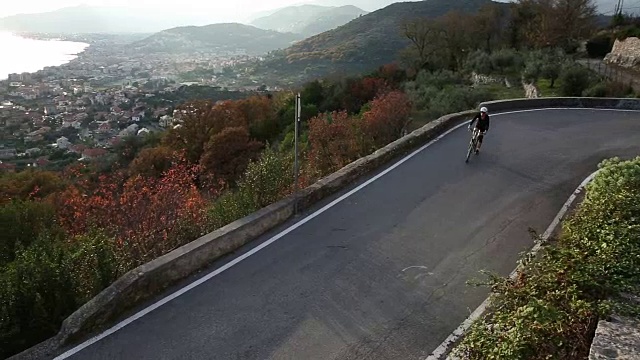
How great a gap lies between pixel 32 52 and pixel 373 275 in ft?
377

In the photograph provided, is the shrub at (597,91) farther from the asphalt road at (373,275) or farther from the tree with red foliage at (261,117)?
the tree with red foliage at (261,117)

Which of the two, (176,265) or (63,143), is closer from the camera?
(176,265)

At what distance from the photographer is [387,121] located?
20.0m

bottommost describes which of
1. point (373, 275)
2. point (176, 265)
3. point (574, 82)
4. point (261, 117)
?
point (261, 117)

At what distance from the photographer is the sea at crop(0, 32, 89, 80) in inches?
3374

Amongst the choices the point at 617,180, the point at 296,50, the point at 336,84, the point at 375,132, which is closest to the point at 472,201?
the point at 617,180

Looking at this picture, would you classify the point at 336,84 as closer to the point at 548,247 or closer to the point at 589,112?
the point at 589,112

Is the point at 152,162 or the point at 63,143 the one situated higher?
the point at 152,162

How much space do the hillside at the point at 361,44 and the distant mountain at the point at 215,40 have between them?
30704 mm

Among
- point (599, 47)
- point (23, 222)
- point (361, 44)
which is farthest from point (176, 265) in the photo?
point (361, 44)

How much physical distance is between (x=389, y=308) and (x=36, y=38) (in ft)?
455

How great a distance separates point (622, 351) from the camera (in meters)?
3.49

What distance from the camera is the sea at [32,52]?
85688mm

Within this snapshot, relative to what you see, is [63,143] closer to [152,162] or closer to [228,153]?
[152,162]
